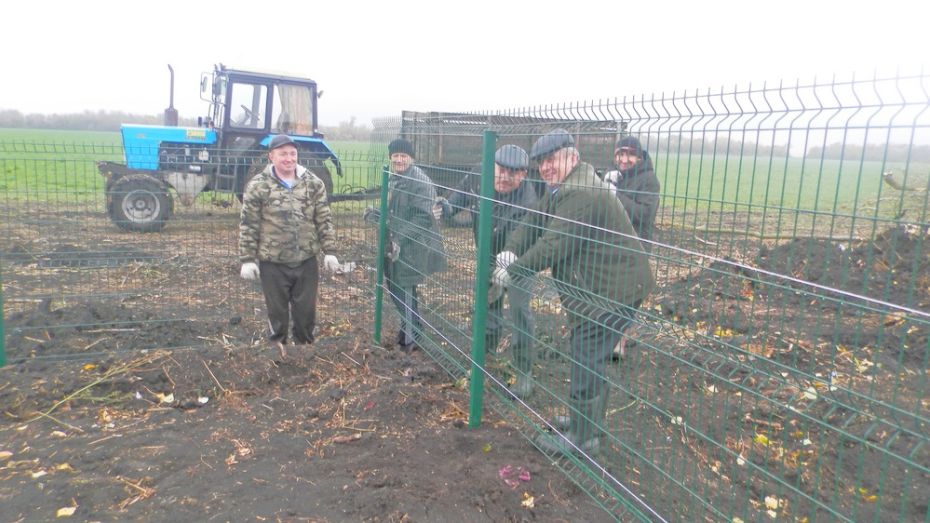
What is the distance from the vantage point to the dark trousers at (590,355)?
3.18 m

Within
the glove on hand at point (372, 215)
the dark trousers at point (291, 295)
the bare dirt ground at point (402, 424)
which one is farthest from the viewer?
the glove on hand at point (372, 215)

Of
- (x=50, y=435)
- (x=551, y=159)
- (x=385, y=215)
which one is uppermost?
(x=551, y=159)

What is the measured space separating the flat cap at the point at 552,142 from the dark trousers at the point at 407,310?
2.31 meters

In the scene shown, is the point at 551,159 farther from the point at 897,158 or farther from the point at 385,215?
the point at 385,215

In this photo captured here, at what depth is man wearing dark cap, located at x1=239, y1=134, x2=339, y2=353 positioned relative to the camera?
199 inches

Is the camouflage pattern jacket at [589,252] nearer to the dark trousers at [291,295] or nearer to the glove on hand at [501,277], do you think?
the glove on hand at [501,277]

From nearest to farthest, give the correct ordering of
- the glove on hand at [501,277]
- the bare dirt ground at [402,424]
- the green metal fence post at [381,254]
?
the bare dirt ground at [402,424]
the glove on hand at [501,277]
the green metal fence post at [381,254]

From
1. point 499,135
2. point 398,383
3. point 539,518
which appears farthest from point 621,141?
point 398,383

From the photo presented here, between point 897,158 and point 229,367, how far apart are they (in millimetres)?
4278

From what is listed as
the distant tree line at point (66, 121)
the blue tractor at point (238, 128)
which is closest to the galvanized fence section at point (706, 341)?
the blue tractor at point (238, 128)

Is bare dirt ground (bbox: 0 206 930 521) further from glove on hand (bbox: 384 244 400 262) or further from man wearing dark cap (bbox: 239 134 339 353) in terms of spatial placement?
glove on hand (bbox: 384 244 400 262)

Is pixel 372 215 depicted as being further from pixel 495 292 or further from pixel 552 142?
pixel 552 142

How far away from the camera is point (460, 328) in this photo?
15.0 ft

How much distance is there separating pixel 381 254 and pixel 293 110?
7384mm
